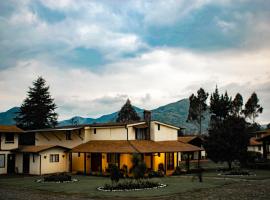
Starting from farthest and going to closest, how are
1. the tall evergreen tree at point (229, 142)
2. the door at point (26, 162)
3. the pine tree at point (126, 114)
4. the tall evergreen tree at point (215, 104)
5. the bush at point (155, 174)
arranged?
the pine tree at point (126, 114), the tall evergreen tree at point (215, 104), the door at point (26, 162), the tall evergreen tree at point (229, 142), the bush at point (155, 174)

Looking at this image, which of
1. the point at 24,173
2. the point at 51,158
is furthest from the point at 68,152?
the point at 24,173

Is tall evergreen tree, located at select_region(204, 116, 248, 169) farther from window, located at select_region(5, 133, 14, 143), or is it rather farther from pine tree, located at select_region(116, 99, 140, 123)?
pine tree, located at select_region(116, 99, 140, 123)

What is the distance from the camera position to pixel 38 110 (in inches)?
3307

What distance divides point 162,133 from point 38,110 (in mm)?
42979

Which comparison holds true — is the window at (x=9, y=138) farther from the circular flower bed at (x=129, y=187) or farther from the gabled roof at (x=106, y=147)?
the circular flower bed at (x=129, y=187)

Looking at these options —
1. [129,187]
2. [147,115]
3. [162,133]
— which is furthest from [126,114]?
[129,187]

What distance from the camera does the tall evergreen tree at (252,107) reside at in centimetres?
10889

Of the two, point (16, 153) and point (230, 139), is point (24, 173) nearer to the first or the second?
point (16, 153)

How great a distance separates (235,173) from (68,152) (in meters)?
22.3

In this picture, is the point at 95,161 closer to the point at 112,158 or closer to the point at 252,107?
the point at 112,158

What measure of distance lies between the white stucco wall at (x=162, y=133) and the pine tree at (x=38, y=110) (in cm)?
4045

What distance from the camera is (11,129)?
164ft

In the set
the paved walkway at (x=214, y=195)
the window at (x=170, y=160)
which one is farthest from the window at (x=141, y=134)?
the paved walkway at (x=214, y=195)

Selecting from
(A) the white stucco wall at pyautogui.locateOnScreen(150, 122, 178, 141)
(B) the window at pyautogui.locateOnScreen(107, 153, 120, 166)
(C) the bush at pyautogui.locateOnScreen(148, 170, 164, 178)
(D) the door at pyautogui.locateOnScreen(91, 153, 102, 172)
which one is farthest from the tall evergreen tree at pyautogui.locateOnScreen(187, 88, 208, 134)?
(C) the bush at pyautogui.locateOnScreen(148, 170, 164, 178)
